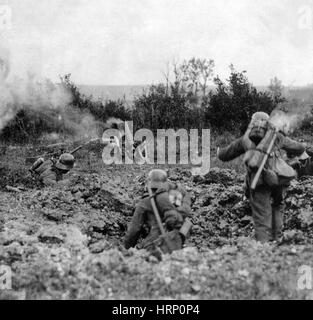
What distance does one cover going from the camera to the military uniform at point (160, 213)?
651 cm

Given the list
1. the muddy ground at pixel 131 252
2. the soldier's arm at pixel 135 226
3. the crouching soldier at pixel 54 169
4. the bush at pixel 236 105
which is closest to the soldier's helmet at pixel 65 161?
the crouching soldier at pixel 54 169

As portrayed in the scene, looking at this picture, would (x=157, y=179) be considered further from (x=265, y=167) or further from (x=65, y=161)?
(x=65, y=161)

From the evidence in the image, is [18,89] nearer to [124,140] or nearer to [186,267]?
[124,140]

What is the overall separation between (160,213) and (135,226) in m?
0.38

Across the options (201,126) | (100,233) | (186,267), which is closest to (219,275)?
(186,267)

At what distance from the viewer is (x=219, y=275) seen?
5.66 metres

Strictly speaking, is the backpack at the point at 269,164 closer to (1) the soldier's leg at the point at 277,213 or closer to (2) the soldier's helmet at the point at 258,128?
(2) the soldier's helmet at the point at 258,128

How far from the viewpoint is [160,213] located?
6.66 m

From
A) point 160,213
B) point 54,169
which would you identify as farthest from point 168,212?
point 54,169

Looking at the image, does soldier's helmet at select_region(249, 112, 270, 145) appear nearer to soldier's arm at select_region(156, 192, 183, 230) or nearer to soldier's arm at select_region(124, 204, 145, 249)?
soldier's arm at select_region(156, 192, 183, 230)

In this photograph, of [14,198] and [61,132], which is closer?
[14,198]
